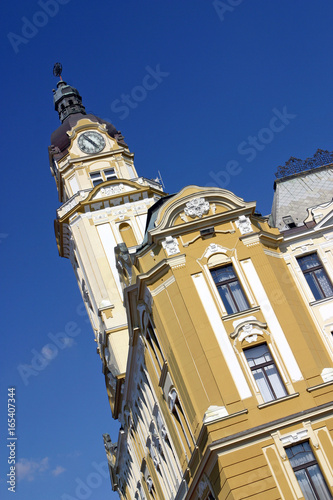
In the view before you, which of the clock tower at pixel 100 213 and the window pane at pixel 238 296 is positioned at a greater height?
the clock tower at pixel 100 213

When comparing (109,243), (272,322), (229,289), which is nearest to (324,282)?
(272,322)

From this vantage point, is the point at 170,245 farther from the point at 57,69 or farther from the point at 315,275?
the point at 57,69

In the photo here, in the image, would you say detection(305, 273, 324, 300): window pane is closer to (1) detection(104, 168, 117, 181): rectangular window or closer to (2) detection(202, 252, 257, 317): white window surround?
(2) detection(202, 252, 257, 317): white window surround

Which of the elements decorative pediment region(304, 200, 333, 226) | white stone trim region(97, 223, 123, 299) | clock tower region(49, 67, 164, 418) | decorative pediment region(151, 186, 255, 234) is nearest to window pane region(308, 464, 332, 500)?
decorative pediment region(151, 186, 255, 234)

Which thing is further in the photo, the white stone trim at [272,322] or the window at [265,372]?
the white stone trim at [272,322]

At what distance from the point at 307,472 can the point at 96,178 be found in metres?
36.9

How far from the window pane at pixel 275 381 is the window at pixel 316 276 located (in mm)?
5354

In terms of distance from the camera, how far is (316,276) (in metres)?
34.8

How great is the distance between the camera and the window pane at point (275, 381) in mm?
29733

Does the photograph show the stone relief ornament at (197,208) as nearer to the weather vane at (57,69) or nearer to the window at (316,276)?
the window at (316,276)

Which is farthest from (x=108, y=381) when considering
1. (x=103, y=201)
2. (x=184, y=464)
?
(x=184, y=464)

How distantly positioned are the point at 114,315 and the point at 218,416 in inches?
954

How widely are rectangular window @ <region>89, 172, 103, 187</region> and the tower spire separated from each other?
1086cm

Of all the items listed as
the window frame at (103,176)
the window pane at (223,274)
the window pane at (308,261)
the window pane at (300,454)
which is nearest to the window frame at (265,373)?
the window pane at (300,454)
